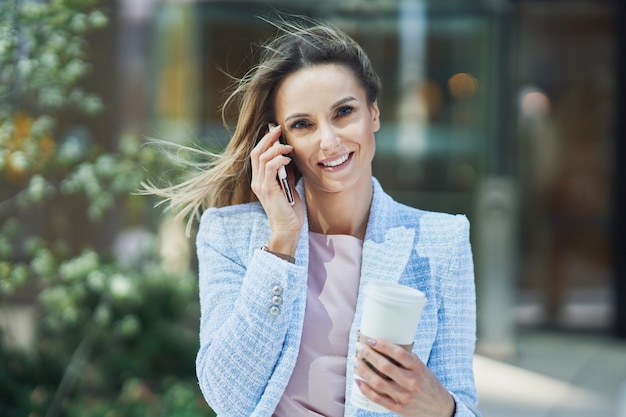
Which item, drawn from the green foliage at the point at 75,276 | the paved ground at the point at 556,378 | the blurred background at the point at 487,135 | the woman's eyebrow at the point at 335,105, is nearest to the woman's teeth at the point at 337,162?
the woman's eyebrow at the point at 335,105

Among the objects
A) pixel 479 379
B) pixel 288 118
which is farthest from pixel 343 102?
pixel 479 379

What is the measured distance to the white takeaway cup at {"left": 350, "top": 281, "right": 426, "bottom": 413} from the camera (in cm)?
144

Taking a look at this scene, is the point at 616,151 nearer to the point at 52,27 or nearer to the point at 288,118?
the point at 52,27

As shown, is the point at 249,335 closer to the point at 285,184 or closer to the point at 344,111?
the point at 285,184

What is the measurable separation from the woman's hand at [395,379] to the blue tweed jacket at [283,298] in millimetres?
148

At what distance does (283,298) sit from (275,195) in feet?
0.74

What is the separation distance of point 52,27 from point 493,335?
4.10m

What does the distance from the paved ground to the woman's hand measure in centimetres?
350

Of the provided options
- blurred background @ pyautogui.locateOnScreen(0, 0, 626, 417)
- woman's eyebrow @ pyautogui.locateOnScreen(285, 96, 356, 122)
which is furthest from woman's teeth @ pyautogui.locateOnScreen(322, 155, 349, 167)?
blurred background @ pyautogui.locateOnScreen(0, 0, 626, 417)

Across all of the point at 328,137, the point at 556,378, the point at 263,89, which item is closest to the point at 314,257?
the point at 328,137

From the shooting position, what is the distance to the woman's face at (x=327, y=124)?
Answer: 1.80m

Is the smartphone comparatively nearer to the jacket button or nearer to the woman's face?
the woman's face

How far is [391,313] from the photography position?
1440 mm

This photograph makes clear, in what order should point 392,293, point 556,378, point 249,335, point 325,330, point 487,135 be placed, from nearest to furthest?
1. point 392,293
2. point 249,335
3. point 325,330
4. point 556,378
5. point 487,135
